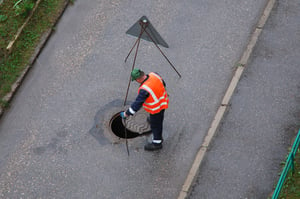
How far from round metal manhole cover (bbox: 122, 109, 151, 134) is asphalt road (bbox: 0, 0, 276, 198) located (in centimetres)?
22

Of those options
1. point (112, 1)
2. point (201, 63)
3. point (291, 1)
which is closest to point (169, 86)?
A: point (201, 63)

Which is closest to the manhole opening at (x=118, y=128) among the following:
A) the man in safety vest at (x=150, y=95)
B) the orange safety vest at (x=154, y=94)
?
the man in safety vest at (x=150, y=95)

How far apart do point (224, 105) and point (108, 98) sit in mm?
2372

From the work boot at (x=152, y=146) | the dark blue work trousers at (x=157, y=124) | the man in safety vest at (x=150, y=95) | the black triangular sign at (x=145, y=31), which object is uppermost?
the black triangular sign at (x=145, y=31)

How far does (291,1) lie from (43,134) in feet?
21.4

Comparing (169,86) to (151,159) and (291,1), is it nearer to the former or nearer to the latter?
(151,159)

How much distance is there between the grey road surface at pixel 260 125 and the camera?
307 inches

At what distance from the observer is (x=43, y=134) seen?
8680 millimetres

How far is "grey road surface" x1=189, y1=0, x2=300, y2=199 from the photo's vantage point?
779cm

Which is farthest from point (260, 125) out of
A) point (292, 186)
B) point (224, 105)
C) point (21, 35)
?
point (21, 35)

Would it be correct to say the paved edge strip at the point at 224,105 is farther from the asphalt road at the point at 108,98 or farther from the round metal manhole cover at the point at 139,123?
the round metal manhole cover at the point at 139,123

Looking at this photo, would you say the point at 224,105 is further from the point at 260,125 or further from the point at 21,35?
the point at 21,35

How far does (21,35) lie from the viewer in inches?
404

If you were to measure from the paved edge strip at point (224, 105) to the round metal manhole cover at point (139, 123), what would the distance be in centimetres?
118
